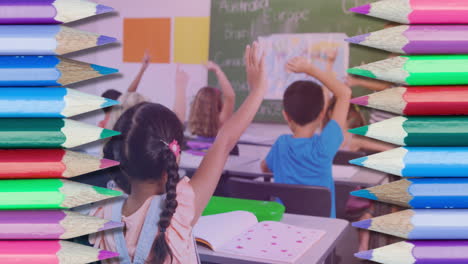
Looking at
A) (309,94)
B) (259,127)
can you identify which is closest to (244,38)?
(259,127)

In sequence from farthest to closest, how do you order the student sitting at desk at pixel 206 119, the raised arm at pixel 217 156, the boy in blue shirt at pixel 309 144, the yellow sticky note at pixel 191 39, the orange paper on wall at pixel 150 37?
the orange paper on wall at pixel 150 37
the yellow sticky note at pixel 191 39
the student sitting at desk at pixel 206 119
the boy in blue shirt at pixel 309 144
the raised arm at pixel 217 156

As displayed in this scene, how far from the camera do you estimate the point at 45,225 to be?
30 centimetres

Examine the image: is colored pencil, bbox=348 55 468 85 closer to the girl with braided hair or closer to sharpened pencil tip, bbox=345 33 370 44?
sharpened pencil tip, bbox=345 33 370 44

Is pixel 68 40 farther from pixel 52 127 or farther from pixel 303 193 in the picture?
pixel 303 193

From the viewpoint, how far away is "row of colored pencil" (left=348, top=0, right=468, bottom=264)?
1.00 feet

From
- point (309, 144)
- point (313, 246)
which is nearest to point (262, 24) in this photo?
point (309, 144)

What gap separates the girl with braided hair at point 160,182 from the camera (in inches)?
43.1

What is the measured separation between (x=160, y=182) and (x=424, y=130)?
3.07ft

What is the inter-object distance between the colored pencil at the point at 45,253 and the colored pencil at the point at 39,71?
0.10m

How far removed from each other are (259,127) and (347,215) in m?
1.75

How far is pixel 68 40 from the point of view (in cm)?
29

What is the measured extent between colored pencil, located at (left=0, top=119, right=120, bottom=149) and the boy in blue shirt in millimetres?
2061

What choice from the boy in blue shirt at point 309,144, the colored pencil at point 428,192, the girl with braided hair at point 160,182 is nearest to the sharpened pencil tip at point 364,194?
the colored pencil at point 428,192

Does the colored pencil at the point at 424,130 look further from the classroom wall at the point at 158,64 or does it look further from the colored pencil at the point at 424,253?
the classroom wall at the point at 158,64
